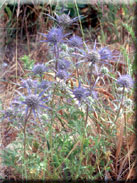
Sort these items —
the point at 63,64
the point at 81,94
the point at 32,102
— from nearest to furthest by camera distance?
the point at 32,102, the point at 81,94, the point at 63,64

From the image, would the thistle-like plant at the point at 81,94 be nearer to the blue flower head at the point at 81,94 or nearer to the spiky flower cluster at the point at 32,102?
the blue flower head at the point at 81,94

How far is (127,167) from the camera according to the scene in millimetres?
1314

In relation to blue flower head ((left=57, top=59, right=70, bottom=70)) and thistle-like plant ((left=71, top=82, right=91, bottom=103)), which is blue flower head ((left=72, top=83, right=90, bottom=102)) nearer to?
thistle-like plant ((left=71, top=82, right=91, bottom=103))

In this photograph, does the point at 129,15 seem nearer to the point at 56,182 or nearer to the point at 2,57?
the point at 2,57

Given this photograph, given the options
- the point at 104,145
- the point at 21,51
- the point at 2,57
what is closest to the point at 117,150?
the point at 104,145

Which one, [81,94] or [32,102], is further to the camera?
[81,94]

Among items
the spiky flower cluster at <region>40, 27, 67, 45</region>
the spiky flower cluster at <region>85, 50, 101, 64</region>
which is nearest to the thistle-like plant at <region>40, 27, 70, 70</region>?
the spiky flower cluster at <region>40, 27, 67, 45</region>

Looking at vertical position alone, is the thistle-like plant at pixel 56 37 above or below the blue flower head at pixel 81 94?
above

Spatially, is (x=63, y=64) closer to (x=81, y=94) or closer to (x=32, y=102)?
(x=81, y=94)

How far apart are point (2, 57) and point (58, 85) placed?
4.21ft

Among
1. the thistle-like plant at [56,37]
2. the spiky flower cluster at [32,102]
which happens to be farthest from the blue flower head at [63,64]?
the spiky flower cluster at [32,102]

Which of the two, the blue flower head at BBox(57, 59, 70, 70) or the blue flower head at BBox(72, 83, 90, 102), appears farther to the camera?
the blue flower head at BBox(57, 59, 70, 70)

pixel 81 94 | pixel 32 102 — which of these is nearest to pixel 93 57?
pixel 81 94

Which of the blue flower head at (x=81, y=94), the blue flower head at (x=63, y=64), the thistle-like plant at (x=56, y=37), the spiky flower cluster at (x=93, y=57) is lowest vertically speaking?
the blue flower head at (x=81, y=94)
